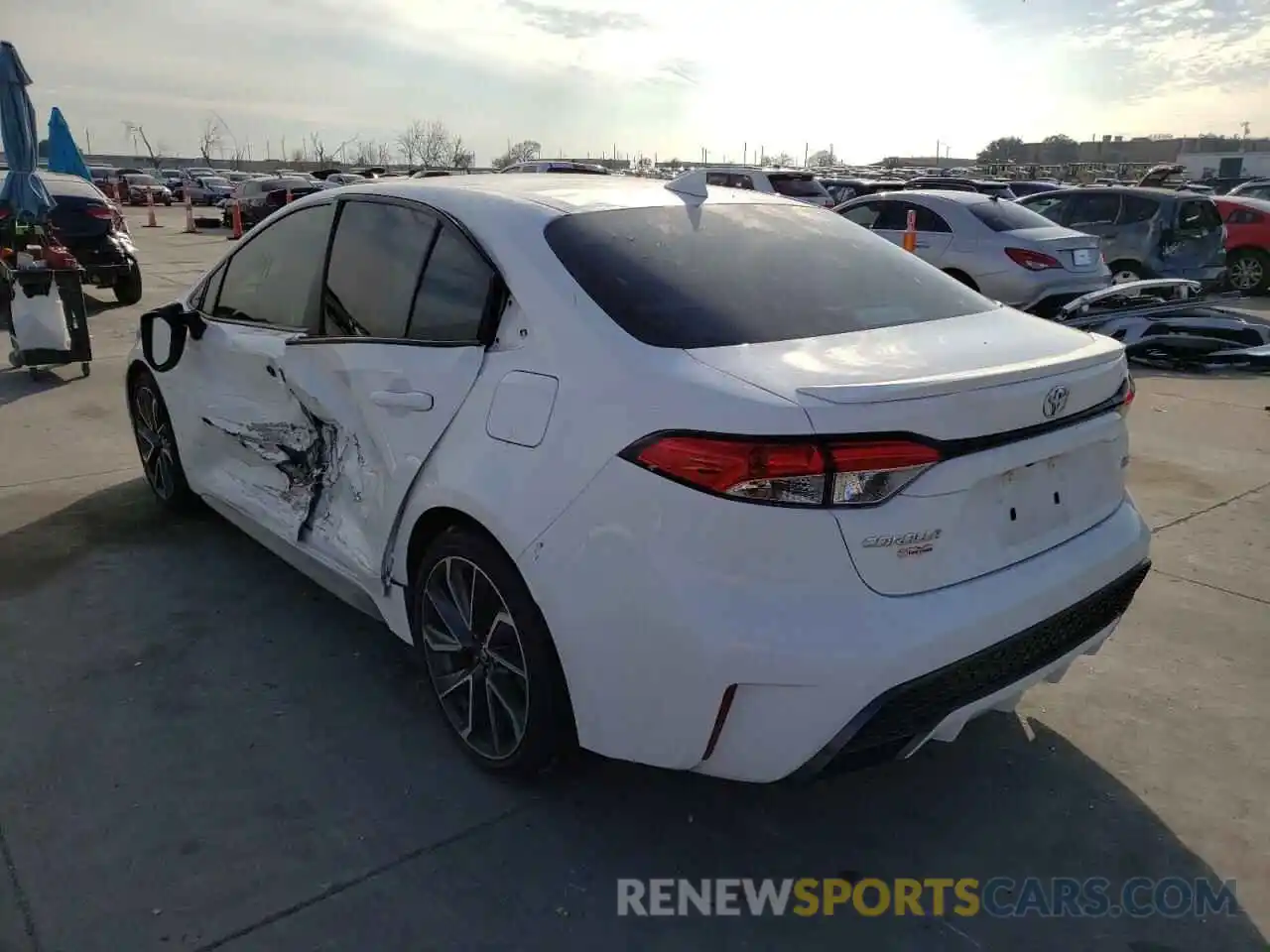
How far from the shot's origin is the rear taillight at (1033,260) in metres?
10.4

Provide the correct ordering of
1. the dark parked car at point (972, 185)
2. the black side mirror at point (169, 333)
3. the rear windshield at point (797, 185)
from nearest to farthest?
the black side mirror at point (169, 333) < the rear windshield at point (797, 185) < the dark parked car at point (972, 185)

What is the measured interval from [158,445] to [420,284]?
2.54 m

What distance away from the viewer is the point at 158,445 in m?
4.92

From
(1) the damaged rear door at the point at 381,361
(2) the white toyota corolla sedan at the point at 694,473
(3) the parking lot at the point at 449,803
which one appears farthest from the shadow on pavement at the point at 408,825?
(1) the damaged rear door at the point at 381,361

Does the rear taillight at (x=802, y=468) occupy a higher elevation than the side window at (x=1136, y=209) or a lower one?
lower

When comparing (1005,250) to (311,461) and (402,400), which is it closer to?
(311,461)

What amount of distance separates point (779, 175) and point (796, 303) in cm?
1608

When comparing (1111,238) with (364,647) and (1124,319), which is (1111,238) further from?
(364,647)

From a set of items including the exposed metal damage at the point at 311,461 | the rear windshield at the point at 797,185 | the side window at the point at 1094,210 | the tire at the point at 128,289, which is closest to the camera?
the exposed metal damage at the point at 311,461

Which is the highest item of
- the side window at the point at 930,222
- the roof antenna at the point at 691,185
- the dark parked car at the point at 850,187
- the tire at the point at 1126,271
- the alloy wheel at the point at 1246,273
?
the roof antenna at the point at 691,185

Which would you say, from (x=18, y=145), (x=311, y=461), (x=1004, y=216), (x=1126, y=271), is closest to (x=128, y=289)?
(x=18, y=145)

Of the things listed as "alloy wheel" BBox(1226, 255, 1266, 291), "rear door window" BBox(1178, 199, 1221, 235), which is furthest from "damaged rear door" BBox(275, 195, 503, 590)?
"alloy wheel" BBox(1226, 255, 1266, 291)

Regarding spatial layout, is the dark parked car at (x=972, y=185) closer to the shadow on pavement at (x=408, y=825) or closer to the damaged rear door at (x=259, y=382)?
the damaged rear door at (x=259, y=382)

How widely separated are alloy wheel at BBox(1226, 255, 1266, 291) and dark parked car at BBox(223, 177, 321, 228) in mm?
22464
